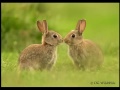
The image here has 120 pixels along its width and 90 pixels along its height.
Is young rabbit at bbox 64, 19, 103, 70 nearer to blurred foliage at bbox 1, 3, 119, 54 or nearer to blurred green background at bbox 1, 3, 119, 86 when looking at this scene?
blurred green background at bbox 1, 3, 119, 86

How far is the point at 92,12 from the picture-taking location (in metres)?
23.1

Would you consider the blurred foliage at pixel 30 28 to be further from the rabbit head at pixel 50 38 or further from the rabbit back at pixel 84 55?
the rabbit head at pixel 50 38

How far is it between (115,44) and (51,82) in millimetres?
5882

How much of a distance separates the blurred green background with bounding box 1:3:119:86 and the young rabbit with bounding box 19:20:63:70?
0.26 m

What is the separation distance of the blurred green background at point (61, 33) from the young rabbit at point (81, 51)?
0.69ft

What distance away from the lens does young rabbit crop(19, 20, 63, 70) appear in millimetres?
11391

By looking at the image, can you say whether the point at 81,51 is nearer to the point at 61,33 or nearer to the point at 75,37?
the point at 75,37

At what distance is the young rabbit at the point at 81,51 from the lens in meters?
12.2

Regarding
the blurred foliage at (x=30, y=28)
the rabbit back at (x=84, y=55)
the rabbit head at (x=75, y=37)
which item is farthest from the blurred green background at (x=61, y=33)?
the rabbit head at (x=75, y=37)

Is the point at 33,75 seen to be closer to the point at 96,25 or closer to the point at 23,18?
the point at 23,18

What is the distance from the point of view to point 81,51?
12203 millimetres

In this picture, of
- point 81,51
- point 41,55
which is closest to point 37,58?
point 41,55

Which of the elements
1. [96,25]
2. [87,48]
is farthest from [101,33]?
[87,48]

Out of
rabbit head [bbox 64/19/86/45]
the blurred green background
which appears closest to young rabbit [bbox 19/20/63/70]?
the blurred green background
